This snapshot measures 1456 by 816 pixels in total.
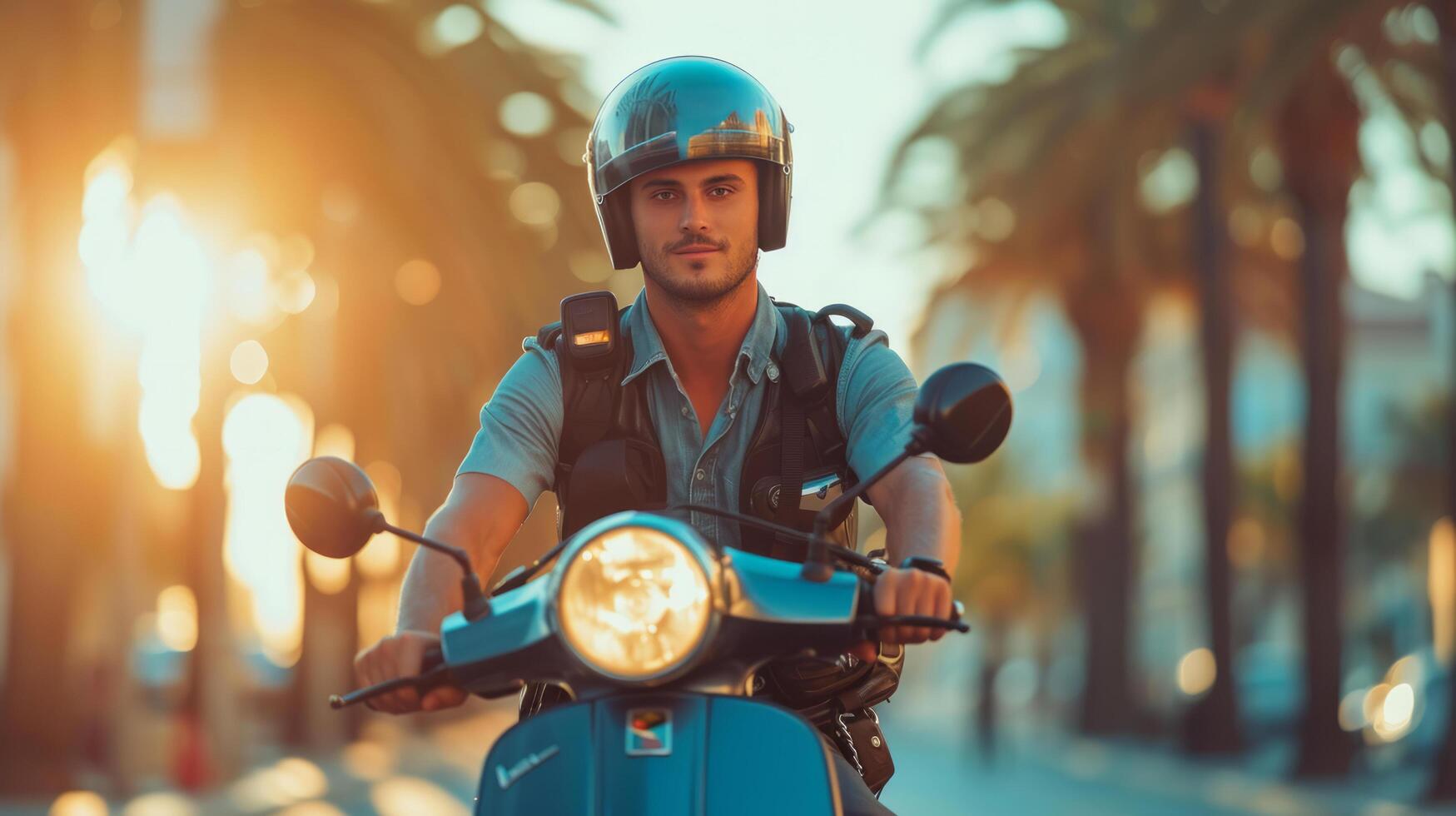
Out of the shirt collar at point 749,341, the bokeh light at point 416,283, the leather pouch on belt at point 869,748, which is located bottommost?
the leather pouch on belt at point 869,748

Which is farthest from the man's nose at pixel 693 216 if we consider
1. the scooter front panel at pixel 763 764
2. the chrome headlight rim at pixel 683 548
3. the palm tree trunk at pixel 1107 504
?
the palm tree trunk at pixel 1107 504

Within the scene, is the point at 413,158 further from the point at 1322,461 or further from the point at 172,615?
the point at 172,615

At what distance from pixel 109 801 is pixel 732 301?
53.4ft

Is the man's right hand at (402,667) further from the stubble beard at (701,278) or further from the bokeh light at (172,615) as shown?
the bokeh light at (172,615)

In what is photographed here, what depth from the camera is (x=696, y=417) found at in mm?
3186

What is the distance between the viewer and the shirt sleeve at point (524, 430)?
10.1 ft

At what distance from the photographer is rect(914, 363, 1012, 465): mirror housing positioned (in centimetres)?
255

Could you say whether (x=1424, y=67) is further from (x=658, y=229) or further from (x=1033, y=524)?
(x=1033, y=524)

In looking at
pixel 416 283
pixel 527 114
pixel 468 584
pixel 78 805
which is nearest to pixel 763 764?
pixel 468 584

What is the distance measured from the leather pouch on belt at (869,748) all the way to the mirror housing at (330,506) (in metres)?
0.86

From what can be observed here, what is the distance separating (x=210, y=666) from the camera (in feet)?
65.4

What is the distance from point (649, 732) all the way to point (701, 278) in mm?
875

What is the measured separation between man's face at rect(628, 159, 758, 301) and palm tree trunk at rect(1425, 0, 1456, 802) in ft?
46.1

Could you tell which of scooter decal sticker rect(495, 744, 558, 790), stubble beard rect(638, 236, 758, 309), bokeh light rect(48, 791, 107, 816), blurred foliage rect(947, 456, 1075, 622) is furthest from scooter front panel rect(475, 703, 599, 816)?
blurred foliage rect(947, 456, 1075, 622)
